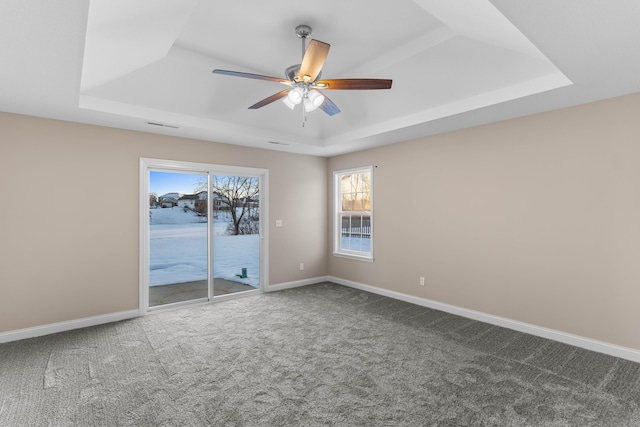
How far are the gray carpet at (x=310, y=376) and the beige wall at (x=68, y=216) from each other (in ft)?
1.38

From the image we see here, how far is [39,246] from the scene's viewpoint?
365cm

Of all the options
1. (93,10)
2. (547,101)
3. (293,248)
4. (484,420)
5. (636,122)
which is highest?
(93,10)

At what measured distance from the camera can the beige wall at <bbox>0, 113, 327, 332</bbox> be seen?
139 inches

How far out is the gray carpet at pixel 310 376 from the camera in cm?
221

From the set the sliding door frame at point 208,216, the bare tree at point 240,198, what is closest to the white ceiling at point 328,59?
the sliding door frame at point 208,216

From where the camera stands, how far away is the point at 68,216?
12.6 feet

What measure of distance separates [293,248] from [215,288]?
1.53 metres

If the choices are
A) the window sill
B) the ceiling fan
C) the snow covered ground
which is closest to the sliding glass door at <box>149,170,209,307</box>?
the snow covered ground

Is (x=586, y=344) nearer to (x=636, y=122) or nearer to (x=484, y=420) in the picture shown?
(x=484, y=420)

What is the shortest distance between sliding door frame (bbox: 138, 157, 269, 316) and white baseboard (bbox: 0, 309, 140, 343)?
0.21m

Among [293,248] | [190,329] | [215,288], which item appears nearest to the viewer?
[190,329]

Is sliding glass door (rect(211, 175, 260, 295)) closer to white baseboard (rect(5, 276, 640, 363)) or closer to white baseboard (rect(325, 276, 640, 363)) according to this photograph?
white baseboard (rect(5, 276, 640, 363))

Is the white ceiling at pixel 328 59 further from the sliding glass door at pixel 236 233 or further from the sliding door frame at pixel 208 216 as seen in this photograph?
the sliding glass door at pixel 236 233

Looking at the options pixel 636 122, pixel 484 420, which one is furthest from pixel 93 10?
pixel 636 122
